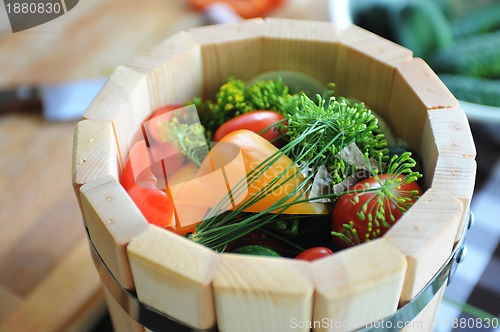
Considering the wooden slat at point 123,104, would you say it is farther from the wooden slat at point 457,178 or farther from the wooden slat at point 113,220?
the wooden slat at point 457,178

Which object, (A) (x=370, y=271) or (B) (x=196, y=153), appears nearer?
(A) (x=370, y=271)

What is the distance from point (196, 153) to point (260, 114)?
7cm

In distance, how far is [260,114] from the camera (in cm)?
59

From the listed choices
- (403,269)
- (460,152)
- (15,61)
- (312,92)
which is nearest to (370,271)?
(403,269)

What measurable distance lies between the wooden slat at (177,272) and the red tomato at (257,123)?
0.55 feet

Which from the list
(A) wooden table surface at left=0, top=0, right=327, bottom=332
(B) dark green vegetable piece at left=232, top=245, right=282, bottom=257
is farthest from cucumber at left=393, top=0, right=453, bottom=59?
(B) dark green vegetable piece at left=232, top=245, right=282, bottom=257

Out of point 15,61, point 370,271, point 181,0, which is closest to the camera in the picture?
point 370,271

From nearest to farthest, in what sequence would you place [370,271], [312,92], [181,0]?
[370,271] < [312,92] < [181,0]

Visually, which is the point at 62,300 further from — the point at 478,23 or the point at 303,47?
the point at 478,23

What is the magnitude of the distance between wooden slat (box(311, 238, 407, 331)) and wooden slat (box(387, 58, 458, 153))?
0.17 metres

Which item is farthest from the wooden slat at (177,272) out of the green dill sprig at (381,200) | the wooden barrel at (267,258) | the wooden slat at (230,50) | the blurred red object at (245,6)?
the blurred red object at (245,6)

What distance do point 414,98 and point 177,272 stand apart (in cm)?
28

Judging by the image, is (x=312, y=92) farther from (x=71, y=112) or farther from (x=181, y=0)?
(x=181, y=0)

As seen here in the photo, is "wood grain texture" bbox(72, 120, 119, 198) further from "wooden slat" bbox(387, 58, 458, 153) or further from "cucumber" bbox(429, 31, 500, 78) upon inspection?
"cucumber" bbox(429, 31, 500, 78)
